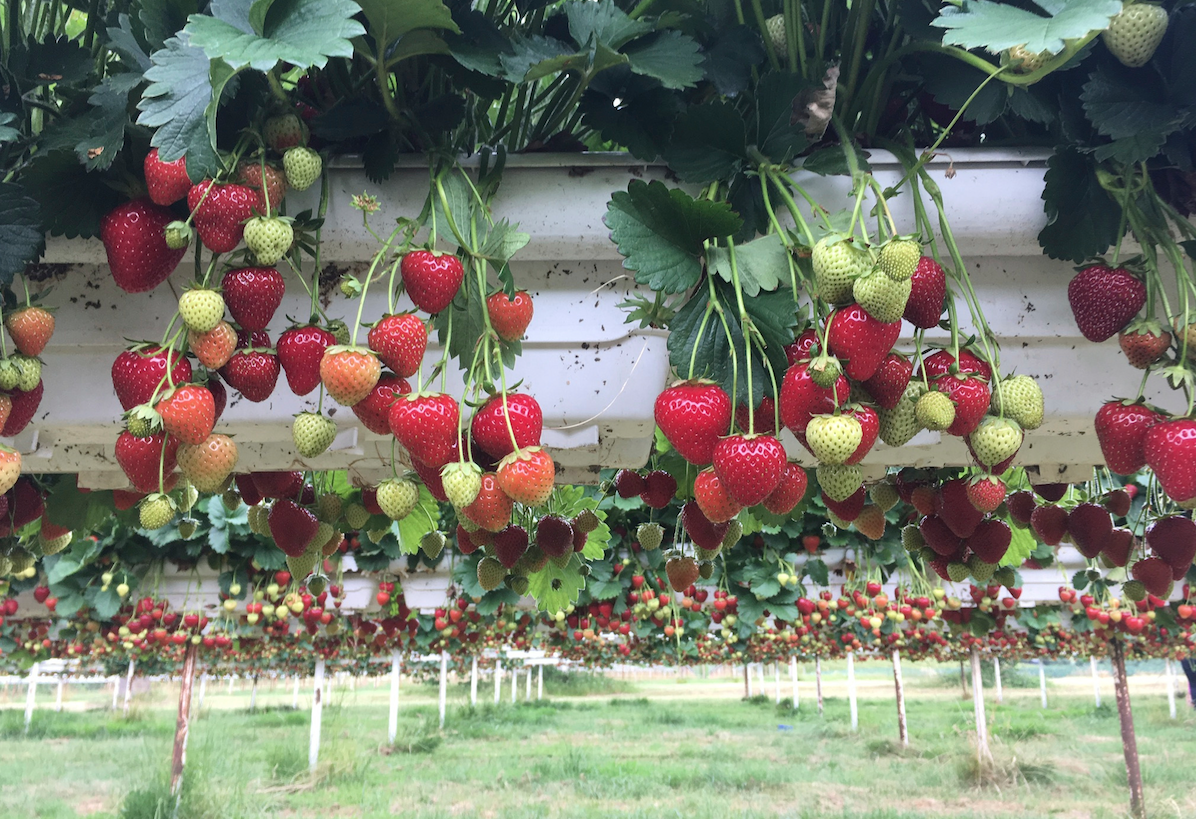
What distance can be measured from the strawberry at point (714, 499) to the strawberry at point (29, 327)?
57 cm

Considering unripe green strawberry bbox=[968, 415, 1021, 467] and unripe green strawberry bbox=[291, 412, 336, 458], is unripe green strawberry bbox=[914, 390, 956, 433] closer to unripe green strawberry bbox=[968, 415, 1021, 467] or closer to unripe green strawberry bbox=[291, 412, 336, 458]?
unripe green strawberry bbox=[968, 415, 1021, 467]

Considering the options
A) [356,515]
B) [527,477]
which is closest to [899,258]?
[527,477]

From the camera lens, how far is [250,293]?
66 cm

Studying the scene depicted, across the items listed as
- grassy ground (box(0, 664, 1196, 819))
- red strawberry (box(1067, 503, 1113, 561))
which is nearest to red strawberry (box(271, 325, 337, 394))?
red strawberry (box(1067, 503, 1113, 561))

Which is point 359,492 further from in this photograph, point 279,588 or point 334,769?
point 334,769

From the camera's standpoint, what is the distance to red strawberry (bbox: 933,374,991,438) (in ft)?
2.06

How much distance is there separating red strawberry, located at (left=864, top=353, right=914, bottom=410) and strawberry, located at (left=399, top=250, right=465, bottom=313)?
33 centimetres

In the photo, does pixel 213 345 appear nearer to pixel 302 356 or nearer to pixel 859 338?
pixel 302 356

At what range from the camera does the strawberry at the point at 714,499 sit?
630 mm

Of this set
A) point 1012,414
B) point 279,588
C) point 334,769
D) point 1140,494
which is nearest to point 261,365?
point 1012,414

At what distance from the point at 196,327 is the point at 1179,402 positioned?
1.08m

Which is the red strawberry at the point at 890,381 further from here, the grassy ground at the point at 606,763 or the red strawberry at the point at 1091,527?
the grassy ground at the point at 606,763

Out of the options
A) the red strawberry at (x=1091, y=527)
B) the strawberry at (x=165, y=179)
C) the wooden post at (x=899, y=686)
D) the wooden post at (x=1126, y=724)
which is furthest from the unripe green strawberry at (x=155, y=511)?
the wooden post at (x=899, y=686)

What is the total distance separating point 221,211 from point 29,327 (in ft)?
0.75
